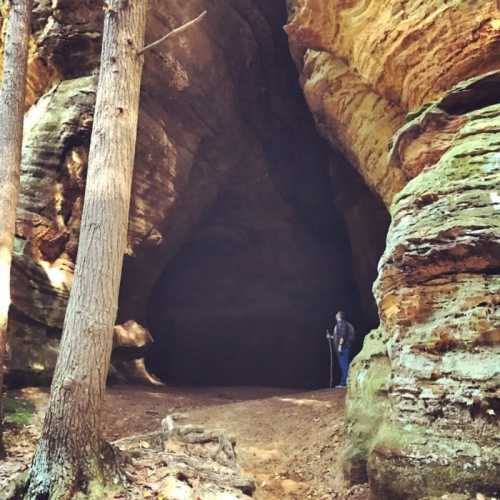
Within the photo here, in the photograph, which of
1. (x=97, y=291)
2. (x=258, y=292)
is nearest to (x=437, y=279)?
(x=97, y=291)

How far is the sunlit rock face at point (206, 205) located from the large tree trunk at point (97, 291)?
447 centimetres

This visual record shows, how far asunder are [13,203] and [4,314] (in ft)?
5.38

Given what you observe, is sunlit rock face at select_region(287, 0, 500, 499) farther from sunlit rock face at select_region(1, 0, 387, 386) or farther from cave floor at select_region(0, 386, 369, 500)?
sunlit rock face at select_region(1, 0, 387, 386)

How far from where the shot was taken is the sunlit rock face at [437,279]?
3.87 meters

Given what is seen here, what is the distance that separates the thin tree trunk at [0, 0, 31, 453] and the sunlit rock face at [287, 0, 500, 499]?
15.6 ft

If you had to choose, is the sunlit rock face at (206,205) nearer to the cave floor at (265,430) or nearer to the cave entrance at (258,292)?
the cave entrance at (258,292)

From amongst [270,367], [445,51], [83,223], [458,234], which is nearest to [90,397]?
[83,223]

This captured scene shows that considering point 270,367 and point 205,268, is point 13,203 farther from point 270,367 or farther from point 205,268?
point 270,367

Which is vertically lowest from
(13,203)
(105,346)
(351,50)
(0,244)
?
(105,346)

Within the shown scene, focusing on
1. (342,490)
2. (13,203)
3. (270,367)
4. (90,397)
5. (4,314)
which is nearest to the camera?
(90,397)

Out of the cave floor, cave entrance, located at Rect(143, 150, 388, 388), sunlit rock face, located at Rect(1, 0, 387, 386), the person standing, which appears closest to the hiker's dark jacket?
the person standing

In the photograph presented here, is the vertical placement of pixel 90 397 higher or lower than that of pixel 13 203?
lower

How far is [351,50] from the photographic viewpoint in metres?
9.09

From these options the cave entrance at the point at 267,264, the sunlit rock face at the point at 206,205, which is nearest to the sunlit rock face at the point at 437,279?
the sunlit rock face at the point at 206,205
